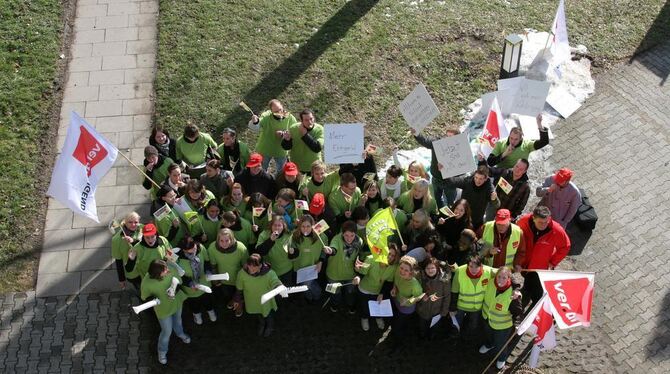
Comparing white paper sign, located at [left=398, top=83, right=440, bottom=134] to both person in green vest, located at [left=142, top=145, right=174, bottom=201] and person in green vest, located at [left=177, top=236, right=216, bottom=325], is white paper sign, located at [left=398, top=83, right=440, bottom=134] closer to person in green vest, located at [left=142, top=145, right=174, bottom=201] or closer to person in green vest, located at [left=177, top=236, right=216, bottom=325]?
person in green vest, located at [left=142, top=145, right=174, bottom=201]

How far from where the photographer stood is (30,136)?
11.8 metres

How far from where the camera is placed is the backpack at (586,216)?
34.9 ft

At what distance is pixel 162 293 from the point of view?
8.41 meters

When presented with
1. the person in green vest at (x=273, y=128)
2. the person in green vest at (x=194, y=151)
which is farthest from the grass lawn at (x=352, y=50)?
the person in green vest at (x=194, y=151)

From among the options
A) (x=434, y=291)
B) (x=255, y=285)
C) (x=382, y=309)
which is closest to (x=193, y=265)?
(x=255, y=285)

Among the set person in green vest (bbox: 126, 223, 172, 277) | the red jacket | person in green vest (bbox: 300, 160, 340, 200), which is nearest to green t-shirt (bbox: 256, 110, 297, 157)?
person in green vest (bbox: 300, 160, 340, 200)

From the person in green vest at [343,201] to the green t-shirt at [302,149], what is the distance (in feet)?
3.35

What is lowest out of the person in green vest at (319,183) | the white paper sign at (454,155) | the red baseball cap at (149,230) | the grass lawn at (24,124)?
the grass lawn at (24,124)

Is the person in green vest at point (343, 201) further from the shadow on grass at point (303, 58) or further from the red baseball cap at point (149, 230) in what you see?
the shadow on grass at point (303, 58)

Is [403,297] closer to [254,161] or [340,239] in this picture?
[340,239]

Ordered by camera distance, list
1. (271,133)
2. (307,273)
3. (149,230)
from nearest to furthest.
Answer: (149,230), (307,273), (271,133)

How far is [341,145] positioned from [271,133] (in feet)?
4.08

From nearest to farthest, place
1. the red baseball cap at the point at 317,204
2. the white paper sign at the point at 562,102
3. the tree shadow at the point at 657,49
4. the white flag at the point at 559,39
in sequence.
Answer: the red baseball cap at the point at 317,204 → the white flag at the point at 559,39 → the white paper sign at the point at 562,102 → the tree shadow at the point at 657,49

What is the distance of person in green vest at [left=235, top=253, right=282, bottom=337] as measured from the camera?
331 inches
